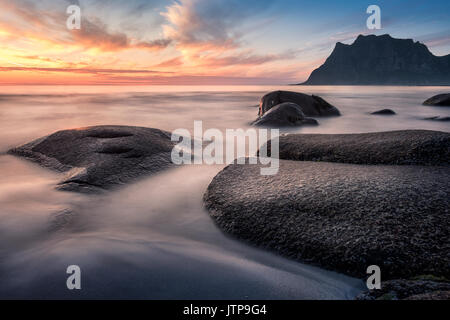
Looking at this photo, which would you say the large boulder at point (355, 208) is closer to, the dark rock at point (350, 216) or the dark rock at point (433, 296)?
the dark rock at point (350, 216)

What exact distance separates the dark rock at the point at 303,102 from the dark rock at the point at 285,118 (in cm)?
222

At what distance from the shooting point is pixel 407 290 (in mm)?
1701

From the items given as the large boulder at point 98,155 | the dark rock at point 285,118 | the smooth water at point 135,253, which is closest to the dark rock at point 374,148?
the smooth water at point 135,253

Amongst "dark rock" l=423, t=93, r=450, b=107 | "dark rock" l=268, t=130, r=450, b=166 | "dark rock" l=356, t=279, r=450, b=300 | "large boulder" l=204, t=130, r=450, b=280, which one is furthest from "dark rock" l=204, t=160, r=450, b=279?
"dark rock" l=423, t=93, r=450, b=107

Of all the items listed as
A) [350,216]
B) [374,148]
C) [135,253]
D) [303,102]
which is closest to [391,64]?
[303,102]

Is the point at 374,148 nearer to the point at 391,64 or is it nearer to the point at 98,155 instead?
the point at 98,155

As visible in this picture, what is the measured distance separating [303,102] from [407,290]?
12.9m

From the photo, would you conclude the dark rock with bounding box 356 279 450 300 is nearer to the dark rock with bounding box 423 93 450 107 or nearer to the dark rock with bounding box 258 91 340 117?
the dark rock with bounding box 258 91 340 117

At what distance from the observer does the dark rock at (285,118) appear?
10.8 metres

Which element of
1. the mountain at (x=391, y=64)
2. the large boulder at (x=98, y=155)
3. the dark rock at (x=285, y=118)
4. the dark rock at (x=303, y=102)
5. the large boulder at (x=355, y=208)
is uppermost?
the mountain at (x=391, y=64)

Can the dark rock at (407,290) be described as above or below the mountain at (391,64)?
below

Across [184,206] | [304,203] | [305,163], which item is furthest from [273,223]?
Result: [305,163]
